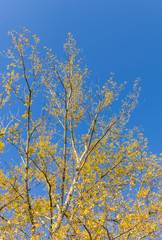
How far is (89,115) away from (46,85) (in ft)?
12.0

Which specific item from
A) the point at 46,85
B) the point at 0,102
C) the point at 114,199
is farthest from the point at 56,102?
the point at 114,199

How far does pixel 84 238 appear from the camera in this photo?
22.0 feet

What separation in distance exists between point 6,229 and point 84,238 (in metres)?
3.55

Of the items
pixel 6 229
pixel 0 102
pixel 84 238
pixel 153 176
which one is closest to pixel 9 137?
pixel 0 102

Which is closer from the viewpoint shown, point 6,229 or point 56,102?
point 6,229

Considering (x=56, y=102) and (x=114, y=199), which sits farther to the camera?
(x=56, y=102)

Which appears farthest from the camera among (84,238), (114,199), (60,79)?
(60,79)

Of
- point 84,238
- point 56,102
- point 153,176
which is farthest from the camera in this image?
point 56,102

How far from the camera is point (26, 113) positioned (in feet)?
34.0

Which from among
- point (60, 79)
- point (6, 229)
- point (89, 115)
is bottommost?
point (6, 229)

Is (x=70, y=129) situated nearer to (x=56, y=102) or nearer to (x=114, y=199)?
(x=56, y=102)

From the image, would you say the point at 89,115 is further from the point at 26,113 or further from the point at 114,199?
the point at 114,199

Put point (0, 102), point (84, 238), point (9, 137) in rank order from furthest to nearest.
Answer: point (9, 137)
point (0, 102)
point (84, 238)

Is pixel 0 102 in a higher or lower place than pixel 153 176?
lower
